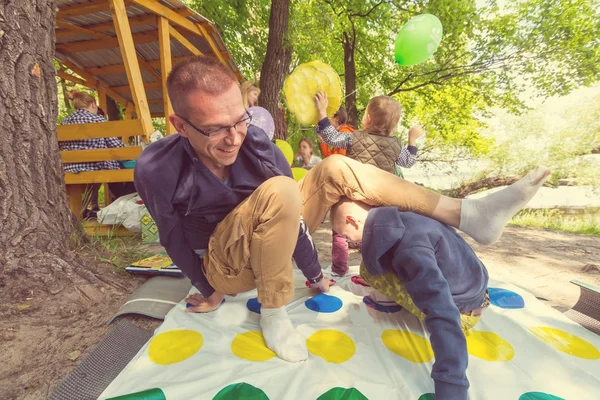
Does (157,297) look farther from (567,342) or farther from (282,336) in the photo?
(567,342)

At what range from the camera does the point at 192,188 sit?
4.28ft

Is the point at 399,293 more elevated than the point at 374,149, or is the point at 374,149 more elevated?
the point at 374,149

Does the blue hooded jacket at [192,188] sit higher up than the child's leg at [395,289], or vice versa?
the blue hooded jacket at [192,188]

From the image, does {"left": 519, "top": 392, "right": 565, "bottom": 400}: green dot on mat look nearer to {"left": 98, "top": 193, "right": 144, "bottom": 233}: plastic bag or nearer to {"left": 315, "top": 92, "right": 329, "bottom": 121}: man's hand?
{"left": 315, "top": 92, "right": 329, "bottom": 121}: man's hand

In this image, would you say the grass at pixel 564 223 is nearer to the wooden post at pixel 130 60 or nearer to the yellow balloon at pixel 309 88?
the yellow balloon at pixel 309 88

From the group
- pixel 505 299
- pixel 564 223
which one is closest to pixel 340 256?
pixel 505 299

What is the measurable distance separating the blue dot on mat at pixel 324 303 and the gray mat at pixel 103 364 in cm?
78

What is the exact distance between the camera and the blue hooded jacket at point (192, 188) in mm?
1282

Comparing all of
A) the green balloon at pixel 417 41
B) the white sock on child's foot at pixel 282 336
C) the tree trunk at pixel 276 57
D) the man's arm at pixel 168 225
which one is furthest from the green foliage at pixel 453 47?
the white sock on child's foot at pixel 282 336

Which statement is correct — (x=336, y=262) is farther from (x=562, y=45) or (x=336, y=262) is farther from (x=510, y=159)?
(x=510, y=159)

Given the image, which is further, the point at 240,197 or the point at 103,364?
the point at 240,197

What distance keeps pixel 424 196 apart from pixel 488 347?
27.0 inches

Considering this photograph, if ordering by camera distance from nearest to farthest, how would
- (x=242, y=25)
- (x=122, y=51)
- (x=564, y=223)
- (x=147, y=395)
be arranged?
1. (x=147, y=395)
2. (x=122, y=51)
3. (x=564, y=223)
4. (x=242, y=25)

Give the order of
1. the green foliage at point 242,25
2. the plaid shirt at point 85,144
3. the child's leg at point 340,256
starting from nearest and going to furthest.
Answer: the child's leg at point 340,256, the plaid shirt at point 85,144, the green foliage at point 242,25
